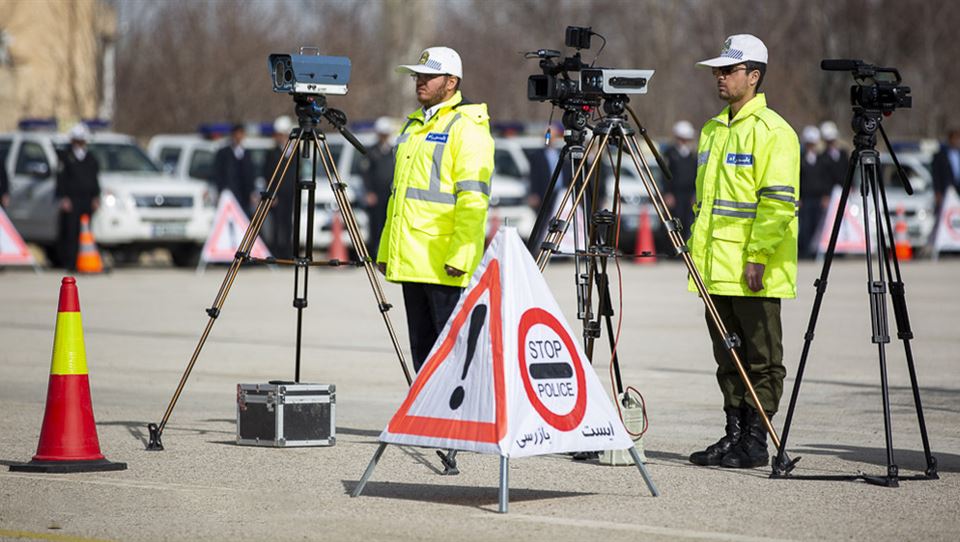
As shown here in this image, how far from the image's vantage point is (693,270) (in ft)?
30.4

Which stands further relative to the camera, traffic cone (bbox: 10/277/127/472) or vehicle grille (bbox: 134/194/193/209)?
vehicle grille (bbox: 134/194/193/209)

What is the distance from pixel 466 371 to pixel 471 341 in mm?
135

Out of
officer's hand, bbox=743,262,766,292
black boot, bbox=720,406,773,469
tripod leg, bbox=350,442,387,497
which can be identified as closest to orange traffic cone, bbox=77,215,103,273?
black boot, bbox=720,406,773,469

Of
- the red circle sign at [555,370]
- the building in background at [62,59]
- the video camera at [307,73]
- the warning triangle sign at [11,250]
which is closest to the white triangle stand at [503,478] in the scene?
the red circle sign at [555,370]

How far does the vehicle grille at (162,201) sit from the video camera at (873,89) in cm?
1925

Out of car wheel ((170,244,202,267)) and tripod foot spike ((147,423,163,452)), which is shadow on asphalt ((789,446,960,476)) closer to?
tripod foot spike ((147,423,163,452))

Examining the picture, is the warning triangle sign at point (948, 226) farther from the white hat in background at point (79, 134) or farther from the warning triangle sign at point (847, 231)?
the white hat in background at point (79, 134)

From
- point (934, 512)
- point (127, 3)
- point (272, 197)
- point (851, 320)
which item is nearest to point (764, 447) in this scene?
point (934, 512)

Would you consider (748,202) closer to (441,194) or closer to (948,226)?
(441,194)

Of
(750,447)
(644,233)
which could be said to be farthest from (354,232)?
(644,233)

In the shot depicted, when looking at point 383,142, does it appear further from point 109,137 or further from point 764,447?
point 764,447

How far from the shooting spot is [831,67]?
9141 mm

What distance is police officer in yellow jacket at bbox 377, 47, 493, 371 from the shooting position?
9.70 meters

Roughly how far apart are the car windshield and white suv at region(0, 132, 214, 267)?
0.05 ft
